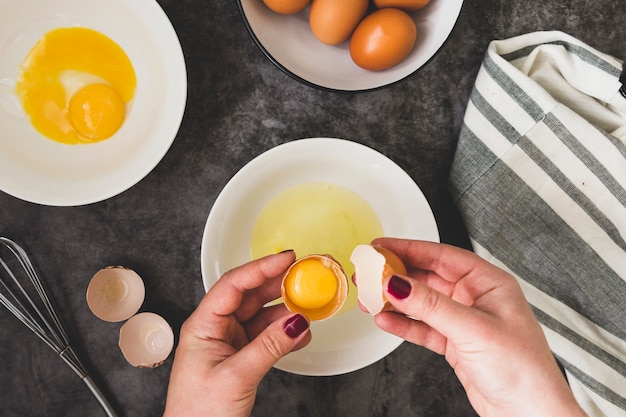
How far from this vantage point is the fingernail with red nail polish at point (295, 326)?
A: 0.99 meters

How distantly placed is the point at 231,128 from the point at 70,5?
1.52ft

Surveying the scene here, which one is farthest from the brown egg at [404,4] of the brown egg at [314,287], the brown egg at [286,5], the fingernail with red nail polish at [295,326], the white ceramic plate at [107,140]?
the fingernail with red nail polish at [295,326]

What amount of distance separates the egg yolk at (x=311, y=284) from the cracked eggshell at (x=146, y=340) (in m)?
0.40

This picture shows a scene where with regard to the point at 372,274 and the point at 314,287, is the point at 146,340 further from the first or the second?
the point at 372,274

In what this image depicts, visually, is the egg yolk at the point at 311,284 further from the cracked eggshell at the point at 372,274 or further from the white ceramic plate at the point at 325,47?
the white ceramic plate at the point at 325,47

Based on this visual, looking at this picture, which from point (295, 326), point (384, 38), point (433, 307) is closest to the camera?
point (433, 307)

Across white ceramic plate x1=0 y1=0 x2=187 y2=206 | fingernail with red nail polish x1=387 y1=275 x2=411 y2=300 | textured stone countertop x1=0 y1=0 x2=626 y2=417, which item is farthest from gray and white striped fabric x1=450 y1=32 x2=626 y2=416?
white ceramic plate x1=0 y1=0 x2=187 y2=206

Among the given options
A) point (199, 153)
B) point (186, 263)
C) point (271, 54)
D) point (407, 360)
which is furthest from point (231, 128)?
point (407, 360)

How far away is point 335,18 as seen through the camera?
1146 millimetres

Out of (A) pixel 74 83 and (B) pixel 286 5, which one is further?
(A) pixel 74 83

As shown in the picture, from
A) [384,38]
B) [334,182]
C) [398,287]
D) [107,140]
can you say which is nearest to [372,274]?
[398,287]

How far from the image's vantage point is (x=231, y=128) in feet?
4.33

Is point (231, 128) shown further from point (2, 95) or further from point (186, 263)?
point (2, 95)

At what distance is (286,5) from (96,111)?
50cm
